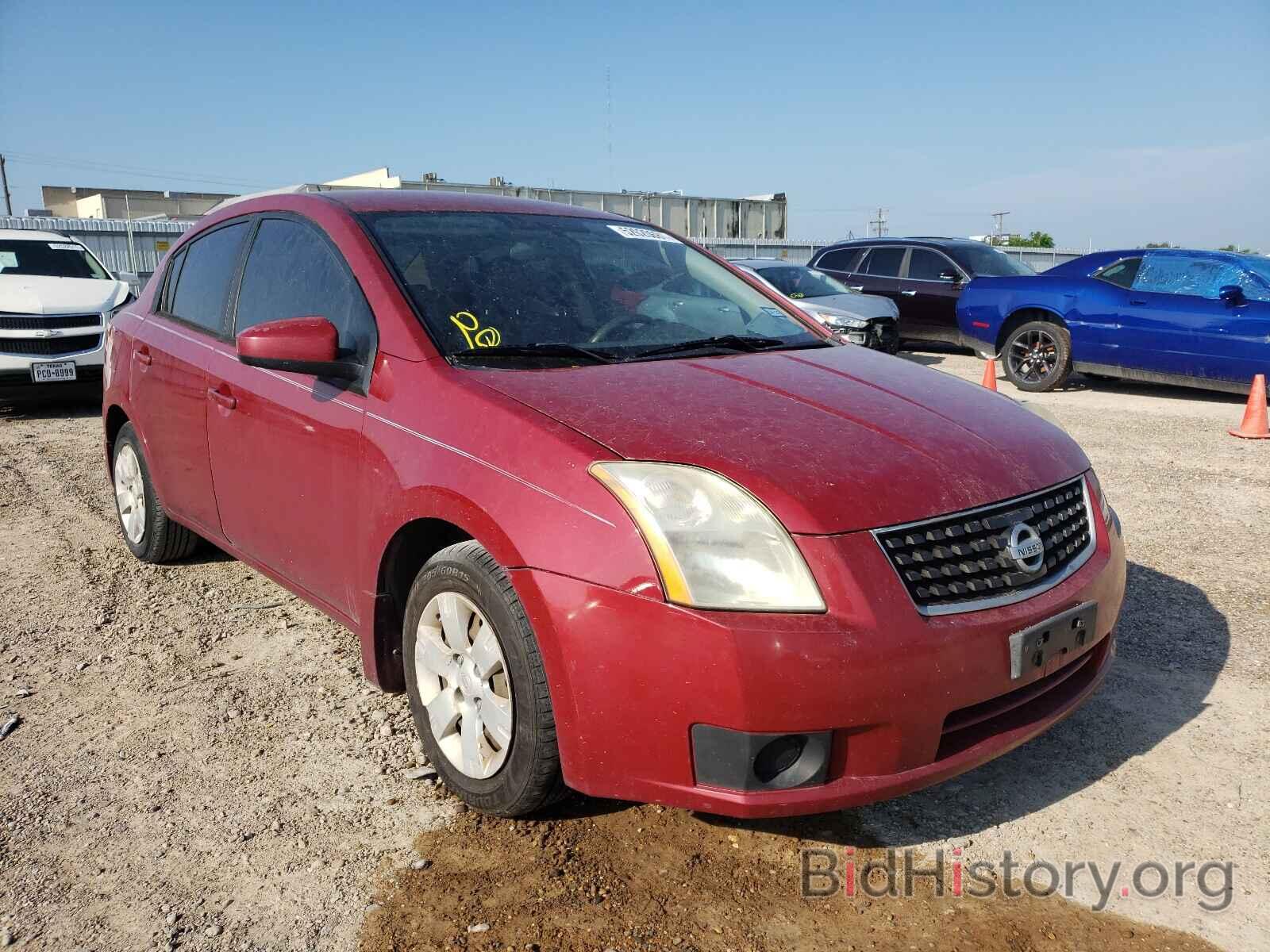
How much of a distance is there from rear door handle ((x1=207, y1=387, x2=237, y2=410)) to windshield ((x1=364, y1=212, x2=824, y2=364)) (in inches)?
33.9

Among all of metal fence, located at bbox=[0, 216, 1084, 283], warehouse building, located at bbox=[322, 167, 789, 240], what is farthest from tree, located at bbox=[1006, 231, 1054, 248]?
metal fence, located at bbox=[0, 216, 1084, 283]

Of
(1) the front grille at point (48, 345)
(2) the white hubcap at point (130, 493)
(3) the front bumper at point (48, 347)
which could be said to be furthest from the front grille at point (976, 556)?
(1) the front grille at point (48, 345)

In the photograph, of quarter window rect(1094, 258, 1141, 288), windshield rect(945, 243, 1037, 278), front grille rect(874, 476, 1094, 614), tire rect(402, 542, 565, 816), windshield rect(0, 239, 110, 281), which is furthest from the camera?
windshield rect(945, 243, 1037, 278)

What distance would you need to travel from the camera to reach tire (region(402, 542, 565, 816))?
235 centimetres

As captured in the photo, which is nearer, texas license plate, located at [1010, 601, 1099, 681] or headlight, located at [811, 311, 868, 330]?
texas license plate, located at [1010, 601, 1099, 681]

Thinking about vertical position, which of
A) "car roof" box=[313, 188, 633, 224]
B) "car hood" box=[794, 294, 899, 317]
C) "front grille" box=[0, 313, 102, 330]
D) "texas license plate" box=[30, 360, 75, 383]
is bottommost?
"texas license plate" box=[30, 360, 75, 383]

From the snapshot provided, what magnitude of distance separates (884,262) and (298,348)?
42.3ft

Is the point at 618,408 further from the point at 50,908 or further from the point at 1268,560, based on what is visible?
the point at 1268,560

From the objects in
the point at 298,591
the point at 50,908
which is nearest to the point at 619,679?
the point at 50,908

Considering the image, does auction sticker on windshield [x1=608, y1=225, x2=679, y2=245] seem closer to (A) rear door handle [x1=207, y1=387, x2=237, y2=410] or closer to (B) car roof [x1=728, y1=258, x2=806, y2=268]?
(A) rear door handle [x1=207, y1=387, x2=237, y2=410]

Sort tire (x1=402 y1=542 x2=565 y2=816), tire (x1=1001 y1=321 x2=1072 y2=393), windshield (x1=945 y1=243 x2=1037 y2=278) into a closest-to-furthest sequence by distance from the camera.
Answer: tire (x1=402 y1=542 x2=565 y2=816), tire (x1=1001 y1=321 x2=1072 y2=393), windshield (x1=945 y1=243 x2=1037 y2=278)

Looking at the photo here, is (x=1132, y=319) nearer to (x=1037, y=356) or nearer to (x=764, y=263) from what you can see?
(x=1037, y=356)

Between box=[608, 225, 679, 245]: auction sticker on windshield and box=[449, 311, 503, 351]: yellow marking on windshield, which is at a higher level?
box=[608, 225, 679, 245]: auction sticker on windshield

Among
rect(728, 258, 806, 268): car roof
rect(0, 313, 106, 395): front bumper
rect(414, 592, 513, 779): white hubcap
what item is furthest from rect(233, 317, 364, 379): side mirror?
rect(728, 258, 806, 268): car roof
